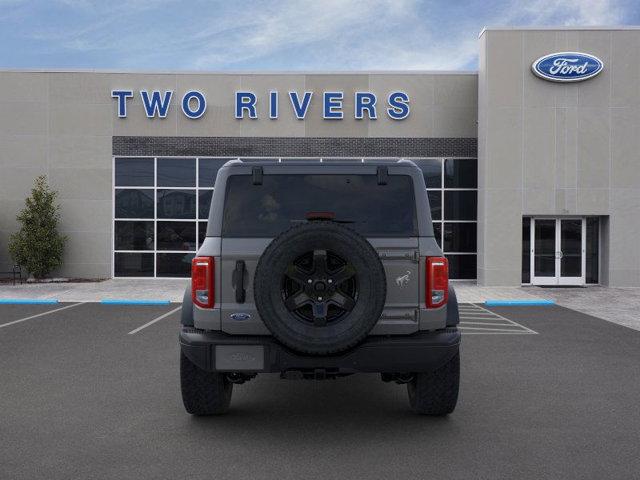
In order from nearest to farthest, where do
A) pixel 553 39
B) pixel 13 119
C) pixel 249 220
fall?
pixel 249 220 < pixel 553 39 < pixel 13 119

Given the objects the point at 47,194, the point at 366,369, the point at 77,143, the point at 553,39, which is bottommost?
the point at 366,369

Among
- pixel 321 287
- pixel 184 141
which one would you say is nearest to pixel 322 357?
pixel 321 287

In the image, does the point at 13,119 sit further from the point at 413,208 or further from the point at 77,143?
the point at 413,208

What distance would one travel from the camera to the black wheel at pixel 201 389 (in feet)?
16.5

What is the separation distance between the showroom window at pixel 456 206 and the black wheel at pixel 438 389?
51.5 ft

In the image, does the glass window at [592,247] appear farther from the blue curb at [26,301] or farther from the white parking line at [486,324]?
the blue curb at [26,301]

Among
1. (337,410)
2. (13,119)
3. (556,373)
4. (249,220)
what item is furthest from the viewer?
(13,119)

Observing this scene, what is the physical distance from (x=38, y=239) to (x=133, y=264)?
122 inches

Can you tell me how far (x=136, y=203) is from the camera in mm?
20766

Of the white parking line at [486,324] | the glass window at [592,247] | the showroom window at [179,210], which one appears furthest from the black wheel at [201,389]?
the glass window at [592,247]

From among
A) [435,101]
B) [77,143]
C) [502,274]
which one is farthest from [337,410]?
[77,143]

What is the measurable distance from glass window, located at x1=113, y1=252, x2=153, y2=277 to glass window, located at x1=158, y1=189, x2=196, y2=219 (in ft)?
5.14

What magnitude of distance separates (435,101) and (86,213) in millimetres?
12489

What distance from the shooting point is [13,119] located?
20422mm
